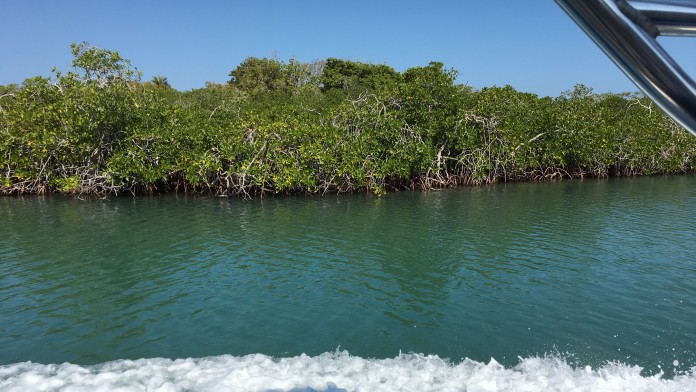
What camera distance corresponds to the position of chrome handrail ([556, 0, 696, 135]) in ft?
2.26

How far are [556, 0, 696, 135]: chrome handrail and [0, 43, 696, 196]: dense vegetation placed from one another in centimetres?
1971

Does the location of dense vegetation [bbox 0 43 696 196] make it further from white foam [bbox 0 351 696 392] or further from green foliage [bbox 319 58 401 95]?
green foliage [bbox 319 58 401 95]

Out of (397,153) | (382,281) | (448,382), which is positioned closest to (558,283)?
(382,281)

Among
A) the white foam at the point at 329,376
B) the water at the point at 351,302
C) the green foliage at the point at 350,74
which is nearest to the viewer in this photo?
the white foam at the point at 329,376

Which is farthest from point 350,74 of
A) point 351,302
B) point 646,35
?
point 646,35

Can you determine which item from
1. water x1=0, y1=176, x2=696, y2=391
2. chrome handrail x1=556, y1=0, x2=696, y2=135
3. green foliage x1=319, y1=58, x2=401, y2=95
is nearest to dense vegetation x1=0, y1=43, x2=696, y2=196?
water x1=0, y1=176, x2=696, y2=391

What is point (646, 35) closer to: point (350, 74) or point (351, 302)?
point (351, 302)

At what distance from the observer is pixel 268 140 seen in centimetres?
2072

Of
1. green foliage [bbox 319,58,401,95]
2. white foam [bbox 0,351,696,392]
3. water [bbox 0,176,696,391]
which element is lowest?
white foam [bbox 0,351,696,392]

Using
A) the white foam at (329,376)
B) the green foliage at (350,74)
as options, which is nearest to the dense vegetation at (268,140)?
the white foam at (329,376)

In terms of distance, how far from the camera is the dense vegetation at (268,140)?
20.7 m

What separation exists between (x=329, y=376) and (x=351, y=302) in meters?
2.49

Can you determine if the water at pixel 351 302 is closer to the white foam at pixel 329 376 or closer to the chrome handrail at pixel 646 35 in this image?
the white foam at pixel 329 376

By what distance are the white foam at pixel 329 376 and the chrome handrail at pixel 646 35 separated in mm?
5398
